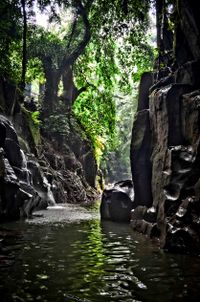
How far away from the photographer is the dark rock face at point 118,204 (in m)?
14.1

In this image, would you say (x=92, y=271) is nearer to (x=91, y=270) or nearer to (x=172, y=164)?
(x=91, y=270)

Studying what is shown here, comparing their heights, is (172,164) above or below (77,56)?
below

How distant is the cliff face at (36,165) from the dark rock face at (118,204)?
10.3 ft

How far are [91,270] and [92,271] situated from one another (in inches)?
2.6

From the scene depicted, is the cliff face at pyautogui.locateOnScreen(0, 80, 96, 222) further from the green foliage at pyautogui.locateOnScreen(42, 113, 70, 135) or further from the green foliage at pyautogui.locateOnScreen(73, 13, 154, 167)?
the green foliage at pyautogui.locateOnScreen(73, 13, 154, 167)

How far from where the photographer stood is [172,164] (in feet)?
30.7

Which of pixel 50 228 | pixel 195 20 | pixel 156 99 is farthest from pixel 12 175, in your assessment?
pixel 195 20

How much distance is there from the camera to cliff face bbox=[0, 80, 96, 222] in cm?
1269

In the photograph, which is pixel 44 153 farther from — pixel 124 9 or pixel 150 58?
pixel 124 9

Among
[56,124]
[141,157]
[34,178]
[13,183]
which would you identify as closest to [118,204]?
[141,157]

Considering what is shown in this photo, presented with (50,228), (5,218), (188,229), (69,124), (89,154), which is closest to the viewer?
(188,229)

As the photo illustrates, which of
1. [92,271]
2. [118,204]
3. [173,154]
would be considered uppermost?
[173,154]

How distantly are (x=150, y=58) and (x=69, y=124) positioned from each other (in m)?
8.28

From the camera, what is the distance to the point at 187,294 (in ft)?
16.2
